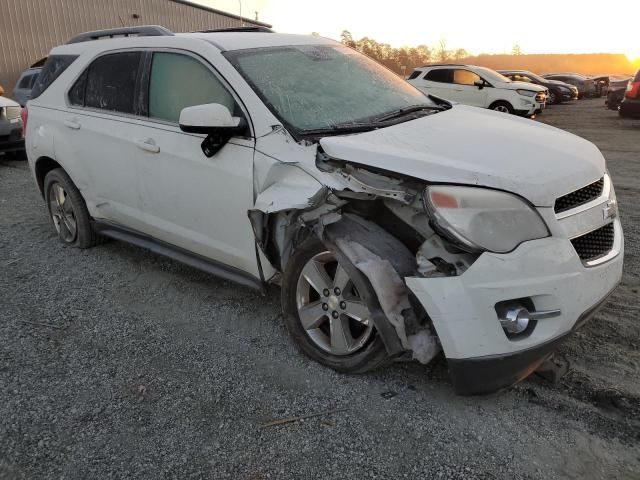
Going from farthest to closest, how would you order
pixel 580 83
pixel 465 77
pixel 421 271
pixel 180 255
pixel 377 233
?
pixel 580 83
pixel 465 77
pixel 180 255
pixel 377 233
pixel 421 271

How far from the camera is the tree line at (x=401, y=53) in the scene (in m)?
57.9

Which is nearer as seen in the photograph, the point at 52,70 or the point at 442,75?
the point at 52,70

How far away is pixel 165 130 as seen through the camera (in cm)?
354

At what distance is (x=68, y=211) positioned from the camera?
4.79 meters

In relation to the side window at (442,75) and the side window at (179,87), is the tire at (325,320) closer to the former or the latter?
the side window at (179,87)

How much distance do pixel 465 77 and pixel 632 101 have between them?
4.42 metres

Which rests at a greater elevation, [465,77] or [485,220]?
[485,220]

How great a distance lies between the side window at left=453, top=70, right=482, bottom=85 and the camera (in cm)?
1528

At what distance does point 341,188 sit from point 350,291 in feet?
1.79

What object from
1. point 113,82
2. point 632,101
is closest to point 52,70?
point 113,82

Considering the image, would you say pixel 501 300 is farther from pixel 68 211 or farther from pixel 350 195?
pixel 68 211

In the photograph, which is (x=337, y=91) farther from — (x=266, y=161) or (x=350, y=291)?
(x=350, y=291)

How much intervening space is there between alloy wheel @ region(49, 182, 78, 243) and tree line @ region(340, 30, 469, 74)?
50263 millimetres

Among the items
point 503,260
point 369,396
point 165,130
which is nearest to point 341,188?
point 503,260
